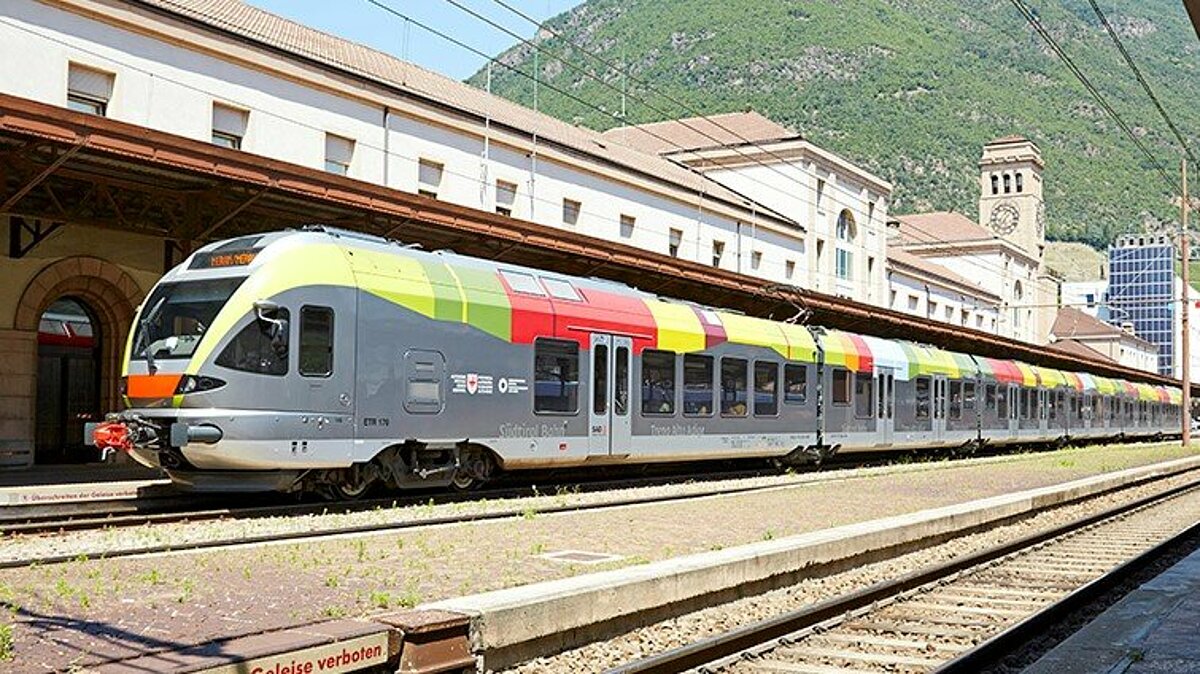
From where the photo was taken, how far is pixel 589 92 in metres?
131

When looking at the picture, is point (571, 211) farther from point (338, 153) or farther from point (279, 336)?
point (279, 336)

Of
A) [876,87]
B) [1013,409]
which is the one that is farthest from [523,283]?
[876,87]

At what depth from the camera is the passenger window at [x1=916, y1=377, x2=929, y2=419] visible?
32125mm

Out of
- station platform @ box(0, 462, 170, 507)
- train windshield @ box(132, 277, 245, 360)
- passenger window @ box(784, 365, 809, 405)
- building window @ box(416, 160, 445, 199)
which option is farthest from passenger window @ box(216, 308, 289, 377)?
building window @ box(416, 160, 445, 199)

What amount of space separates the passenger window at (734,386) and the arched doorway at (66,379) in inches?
456

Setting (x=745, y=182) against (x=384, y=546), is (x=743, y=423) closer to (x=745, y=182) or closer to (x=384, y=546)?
(x=384, y=546)

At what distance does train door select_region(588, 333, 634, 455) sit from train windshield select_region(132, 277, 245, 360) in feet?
21.4

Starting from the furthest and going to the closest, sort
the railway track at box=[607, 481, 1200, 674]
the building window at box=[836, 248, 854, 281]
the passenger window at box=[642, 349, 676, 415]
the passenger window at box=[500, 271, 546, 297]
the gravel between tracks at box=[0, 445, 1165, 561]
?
the building window at box=[836, 248, 854, 281] → the passenger window at box=[642, 349, 676, 415] → the passenger window at box=[500, 271, 546, 297] → the gravel between tracks at box=[0, 445, 1165, 561] → the railway track at box=[607, 481, 1200, 674]

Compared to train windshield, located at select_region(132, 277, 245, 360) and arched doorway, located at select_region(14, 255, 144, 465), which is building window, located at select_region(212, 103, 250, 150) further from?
train windshield, located at select_region(132, 277, 245, 360)

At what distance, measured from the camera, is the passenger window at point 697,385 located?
21672 mm

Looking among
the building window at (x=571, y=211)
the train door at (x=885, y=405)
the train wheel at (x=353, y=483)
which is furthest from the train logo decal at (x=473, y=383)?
the building window at (x=571, y=211)

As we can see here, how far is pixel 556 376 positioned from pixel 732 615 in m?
9.01

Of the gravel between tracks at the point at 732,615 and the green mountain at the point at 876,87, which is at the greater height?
the green mountain at the point at 876,87

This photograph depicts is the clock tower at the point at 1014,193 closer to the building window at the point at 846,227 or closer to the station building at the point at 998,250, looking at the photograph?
the station building at the point at 998,250
